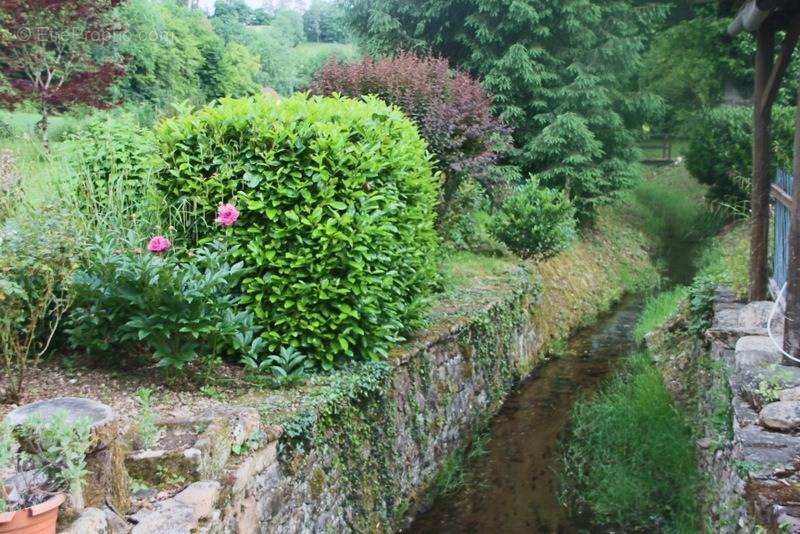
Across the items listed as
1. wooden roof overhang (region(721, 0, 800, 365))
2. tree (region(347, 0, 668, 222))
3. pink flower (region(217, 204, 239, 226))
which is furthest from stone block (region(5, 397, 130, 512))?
tree (region(347, 0, 668, 222))

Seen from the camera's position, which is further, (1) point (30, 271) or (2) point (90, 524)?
(1) point (30, 271)

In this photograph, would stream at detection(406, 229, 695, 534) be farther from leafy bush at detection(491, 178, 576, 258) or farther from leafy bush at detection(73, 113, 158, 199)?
leafy bush at detection(73, 113, 158, 199)

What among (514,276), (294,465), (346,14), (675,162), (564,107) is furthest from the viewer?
(675,162)

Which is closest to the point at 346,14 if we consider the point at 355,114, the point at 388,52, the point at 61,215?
the point at 388,52

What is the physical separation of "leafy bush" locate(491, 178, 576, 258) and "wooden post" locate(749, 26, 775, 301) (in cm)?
488

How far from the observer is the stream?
5969 mm

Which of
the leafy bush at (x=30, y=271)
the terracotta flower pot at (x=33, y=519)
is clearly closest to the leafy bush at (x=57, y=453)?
the terracotta flower pot at (x=33, y=519)

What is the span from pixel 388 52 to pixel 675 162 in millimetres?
12092

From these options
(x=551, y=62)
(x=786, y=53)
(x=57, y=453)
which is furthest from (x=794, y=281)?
(x=551, y=62)

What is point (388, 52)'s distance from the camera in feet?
52.2

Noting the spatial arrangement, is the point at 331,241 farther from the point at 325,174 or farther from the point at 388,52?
the point at 388,52

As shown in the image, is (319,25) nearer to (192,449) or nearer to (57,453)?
(192,449)

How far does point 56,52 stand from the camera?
1509 cm

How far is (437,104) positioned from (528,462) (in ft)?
17.4
